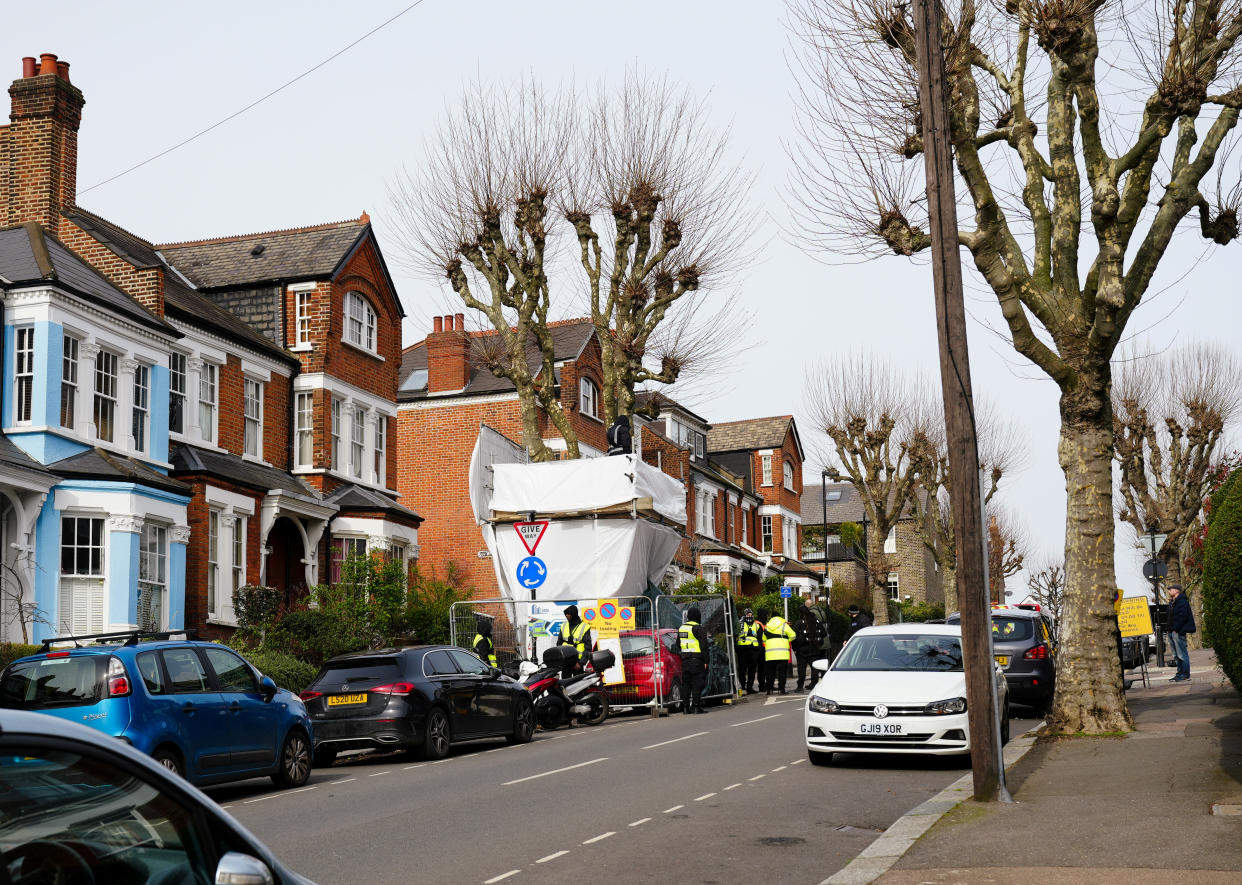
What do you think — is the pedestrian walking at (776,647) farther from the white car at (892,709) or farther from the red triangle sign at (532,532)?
the white car at (892,709)

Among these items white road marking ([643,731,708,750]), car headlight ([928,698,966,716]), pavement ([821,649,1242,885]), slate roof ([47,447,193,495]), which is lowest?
white road marking ([643,731,708,750])

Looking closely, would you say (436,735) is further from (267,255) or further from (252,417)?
(267,255)

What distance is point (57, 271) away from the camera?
24.7m

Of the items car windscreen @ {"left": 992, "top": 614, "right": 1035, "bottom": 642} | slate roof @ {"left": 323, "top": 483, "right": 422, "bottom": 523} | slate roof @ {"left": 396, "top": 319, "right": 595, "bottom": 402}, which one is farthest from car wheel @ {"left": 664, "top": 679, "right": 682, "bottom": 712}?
slate roof @ {"left": 396, "top": 319, "right": 595, "bottom": 402}

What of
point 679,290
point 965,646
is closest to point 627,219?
point 679,290

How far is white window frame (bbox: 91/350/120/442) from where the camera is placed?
82.8ft

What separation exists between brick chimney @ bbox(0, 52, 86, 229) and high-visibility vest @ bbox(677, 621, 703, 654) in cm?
1589

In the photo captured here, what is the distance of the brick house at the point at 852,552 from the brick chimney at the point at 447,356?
4196 cm

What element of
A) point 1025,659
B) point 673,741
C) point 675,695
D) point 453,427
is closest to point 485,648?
point 675,695

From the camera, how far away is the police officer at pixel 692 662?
2288cm

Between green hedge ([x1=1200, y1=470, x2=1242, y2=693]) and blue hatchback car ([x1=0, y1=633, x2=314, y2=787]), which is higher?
green hedge ([x1=1200, y1=470, x2=1242, y2=693])

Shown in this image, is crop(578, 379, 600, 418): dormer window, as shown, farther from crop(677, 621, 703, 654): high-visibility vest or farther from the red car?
crop(677, 621, 703, 654): high-visibility vest

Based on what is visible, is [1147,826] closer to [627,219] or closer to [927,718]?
[927,718]

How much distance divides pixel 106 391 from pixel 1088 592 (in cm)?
1838
